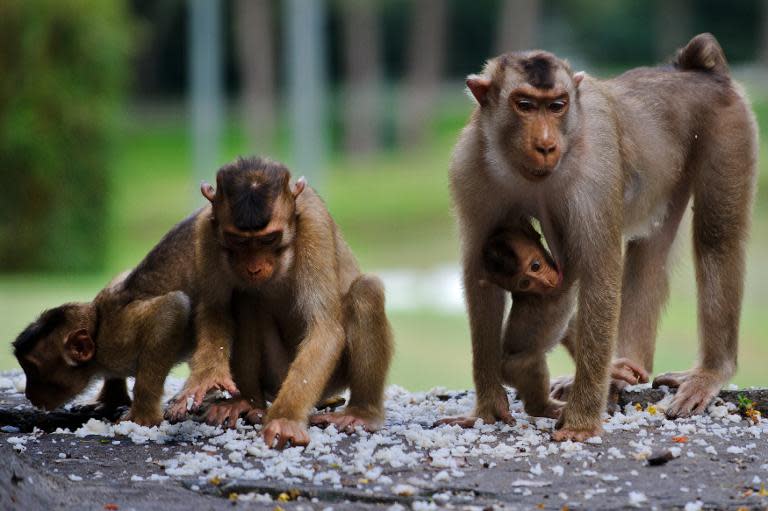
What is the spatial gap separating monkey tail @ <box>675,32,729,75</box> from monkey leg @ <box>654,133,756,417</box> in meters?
0.55

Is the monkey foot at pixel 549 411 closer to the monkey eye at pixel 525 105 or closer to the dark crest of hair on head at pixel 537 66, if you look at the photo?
the monkey eye at pixel 525 105

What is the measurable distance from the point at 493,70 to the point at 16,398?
4.26 m

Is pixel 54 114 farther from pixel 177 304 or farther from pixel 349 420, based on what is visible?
pixel 349 420

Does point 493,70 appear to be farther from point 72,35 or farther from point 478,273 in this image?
point 72,35

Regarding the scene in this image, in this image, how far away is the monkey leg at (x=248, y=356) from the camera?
770 centimetres

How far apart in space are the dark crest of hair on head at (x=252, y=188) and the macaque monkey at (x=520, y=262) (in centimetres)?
137

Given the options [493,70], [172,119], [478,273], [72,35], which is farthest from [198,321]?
[172,119]

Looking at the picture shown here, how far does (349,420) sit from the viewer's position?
296 inches

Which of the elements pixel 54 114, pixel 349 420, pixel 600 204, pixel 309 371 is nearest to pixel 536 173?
pixel 600 204

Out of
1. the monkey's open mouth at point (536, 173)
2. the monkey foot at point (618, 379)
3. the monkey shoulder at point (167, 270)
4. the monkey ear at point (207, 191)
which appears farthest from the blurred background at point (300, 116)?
the monkey's open mouth at point (536, 173)

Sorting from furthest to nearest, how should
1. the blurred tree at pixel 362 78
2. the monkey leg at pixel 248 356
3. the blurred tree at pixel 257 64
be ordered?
the blurred tree at pixel 257 64 → the blurred tree at pixel 362 78 → the monkey leg at pixel 248 356

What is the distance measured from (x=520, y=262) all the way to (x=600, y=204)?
62 centimetres

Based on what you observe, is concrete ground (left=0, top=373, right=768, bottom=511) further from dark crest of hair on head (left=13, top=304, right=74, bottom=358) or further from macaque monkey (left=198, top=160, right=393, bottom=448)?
dark crest of hair on head (left=13, top=304, right=74, bottom=358)

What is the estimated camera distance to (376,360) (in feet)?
24.7
